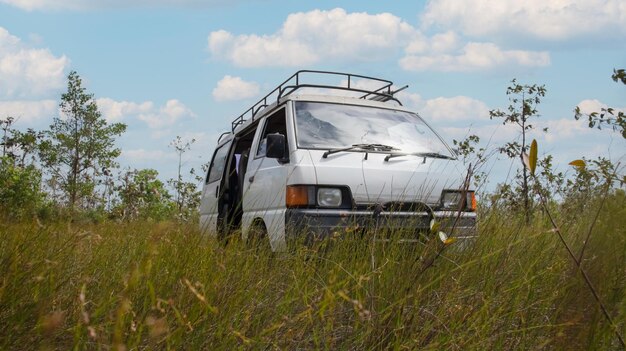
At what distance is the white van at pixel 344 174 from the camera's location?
5266mm

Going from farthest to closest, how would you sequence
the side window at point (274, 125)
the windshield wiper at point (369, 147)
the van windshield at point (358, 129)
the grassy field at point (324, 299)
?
the side window at point (274, 125), the van windshield at point (358, 129), the windshield wiper at point (369, 147), the grassy field at point (324, 299)

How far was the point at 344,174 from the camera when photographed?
5.45 meters

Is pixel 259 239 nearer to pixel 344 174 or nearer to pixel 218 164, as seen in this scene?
pixel 344 174

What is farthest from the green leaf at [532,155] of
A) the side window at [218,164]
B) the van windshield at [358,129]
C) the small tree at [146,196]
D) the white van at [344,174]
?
the small tree at [146,196]

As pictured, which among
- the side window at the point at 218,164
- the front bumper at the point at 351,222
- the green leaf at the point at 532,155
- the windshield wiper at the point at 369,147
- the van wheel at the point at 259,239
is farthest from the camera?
the side window at the point at 218,164

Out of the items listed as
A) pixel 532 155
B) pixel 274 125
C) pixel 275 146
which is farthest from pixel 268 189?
pixel 532 155

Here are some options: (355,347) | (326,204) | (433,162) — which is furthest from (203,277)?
(433,162)

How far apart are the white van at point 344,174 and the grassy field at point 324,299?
A: 0.58 m

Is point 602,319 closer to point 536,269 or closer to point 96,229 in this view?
point 536,269

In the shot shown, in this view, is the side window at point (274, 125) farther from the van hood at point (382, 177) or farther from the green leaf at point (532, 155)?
the green leaf at point (532, 155)

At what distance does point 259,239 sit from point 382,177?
1335 mm

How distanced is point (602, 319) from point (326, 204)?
2.61m

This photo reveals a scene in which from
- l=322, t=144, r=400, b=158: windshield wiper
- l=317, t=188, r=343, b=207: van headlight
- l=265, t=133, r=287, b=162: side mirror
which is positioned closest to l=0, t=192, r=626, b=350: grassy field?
l=317, t=188, r=343, b=207: van headlight

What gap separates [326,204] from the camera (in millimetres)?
5383
